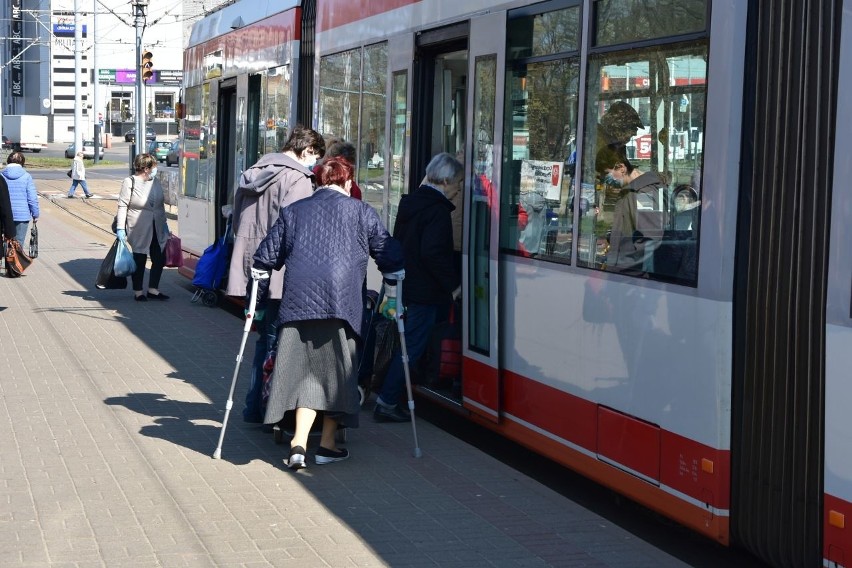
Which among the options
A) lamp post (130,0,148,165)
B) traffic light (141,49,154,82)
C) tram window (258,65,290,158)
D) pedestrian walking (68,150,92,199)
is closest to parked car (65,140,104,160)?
pedestrian walking (68,150,92,199)

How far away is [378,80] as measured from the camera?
9367 millimetres

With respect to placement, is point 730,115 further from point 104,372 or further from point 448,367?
point 104,372

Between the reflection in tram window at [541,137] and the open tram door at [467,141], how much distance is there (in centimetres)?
14

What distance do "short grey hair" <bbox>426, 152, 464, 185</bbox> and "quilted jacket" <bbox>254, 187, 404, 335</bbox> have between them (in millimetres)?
934

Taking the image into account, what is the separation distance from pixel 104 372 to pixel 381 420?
270 centimetres

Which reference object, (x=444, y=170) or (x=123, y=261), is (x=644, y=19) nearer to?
(x=444, y=170)

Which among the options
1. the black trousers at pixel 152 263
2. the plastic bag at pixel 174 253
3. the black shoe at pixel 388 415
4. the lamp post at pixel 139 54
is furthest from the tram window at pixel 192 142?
the lamp post at pixel 139 54

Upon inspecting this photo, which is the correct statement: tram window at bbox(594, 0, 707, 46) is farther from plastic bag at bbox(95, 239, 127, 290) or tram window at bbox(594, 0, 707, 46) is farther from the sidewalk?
plastic bag at bbox(95, 239, 127, 290)

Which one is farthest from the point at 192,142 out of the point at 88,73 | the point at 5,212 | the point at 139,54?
the point at 88,73

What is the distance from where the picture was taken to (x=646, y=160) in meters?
5.74

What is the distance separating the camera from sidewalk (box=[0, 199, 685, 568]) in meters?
5.71

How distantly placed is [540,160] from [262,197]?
2218mm

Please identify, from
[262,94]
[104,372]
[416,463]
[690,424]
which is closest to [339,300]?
[416,463]

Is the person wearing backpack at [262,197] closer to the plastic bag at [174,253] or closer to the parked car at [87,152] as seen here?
the plastic bag at [174,253]
